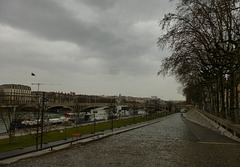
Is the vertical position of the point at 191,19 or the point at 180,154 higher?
the point at 191,19

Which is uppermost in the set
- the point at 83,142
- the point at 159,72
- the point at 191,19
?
the point at 191,19

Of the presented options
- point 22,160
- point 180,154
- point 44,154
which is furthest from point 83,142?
point 180,154

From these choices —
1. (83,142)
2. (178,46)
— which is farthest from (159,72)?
(83,142)

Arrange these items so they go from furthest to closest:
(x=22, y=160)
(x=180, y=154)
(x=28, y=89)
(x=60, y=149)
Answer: (x=28, y=89), (x=60, y=149), (x=180, y=154), (x=22, y=160)

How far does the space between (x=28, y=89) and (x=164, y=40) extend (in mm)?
166746

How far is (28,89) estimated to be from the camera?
16700cm

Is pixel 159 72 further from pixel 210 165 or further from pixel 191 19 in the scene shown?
pixel 210 165

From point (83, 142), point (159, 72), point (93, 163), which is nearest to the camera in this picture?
point (93, 163)

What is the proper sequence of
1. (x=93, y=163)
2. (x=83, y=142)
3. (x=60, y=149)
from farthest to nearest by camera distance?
(x=83, y=142) → (x=60, y=149) → (x=93, y=163)

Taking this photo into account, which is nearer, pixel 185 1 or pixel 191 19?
pixel 185 1

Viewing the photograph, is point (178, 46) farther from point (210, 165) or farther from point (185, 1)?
point (210, 165)

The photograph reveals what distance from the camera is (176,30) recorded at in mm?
19266

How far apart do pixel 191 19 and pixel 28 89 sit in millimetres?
168582

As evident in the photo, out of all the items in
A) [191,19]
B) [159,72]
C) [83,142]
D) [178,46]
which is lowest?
[83,142]
